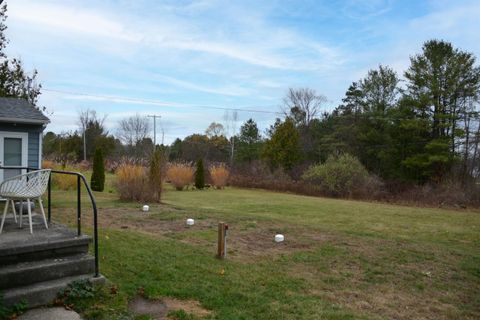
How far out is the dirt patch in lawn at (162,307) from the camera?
11.5ft

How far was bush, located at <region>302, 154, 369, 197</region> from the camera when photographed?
20.6 meters

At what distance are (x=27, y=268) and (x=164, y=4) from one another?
27.7ft

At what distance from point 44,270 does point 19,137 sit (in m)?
7.08

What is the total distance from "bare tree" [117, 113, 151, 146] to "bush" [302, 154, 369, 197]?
29.1 m

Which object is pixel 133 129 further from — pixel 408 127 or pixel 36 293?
pixel 36 293

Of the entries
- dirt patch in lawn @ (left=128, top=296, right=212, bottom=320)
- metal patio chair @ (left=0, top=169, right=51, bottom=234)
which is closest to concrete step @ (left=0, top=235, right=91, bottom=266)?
metal patio chair @ (left=0, top=169, right=51, bottom=234)

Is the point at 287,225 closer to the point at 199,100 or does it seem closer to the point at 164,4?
the point at 164,4

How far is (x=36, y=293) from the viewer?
336cm

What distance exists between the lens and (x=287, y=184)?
23156mm

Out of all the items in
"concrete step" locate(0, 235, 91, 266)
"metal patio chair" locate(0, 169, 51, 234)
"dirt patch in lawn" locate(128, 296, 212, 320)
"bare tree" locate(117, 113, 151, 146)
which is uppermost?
"bare tree" locate(117, 113, 151, 146)

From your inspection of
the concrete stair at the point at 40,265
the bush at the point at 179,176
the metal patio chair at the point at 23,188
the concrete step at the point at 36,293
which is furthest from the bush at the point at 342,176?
the concrete step at the point at 36,293

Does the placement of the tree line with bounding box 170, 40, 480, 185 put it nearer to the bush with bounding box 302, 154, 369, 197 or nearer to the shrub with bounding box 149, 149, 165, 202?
the bush with bounding box 302, 154, 369, 197

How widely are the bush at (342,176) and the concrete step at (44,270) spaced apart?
1772 centimetres

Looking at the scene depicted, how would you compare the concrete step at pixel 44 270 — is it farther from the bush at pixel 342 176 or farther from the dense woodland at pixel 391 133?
the bush at pixel 342 176
